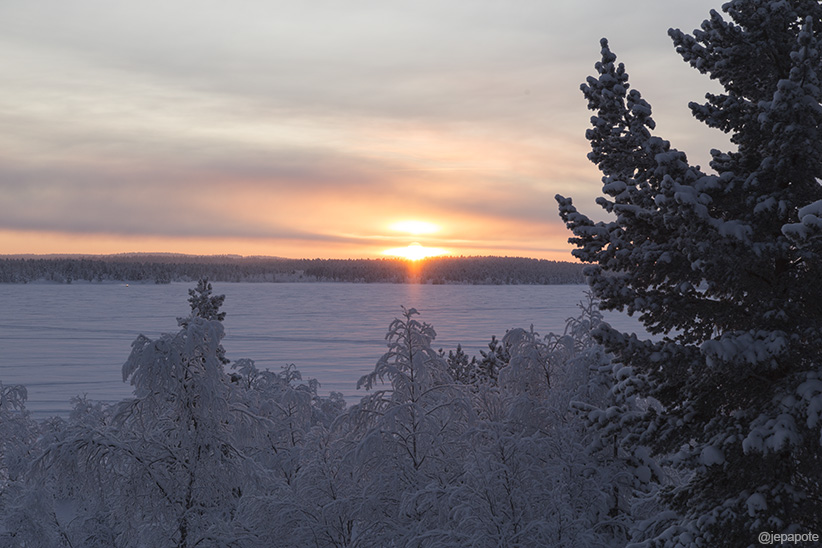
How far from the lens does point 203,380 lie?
7344 mm

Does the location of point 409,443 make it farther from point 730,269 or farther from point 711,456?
point 730,269

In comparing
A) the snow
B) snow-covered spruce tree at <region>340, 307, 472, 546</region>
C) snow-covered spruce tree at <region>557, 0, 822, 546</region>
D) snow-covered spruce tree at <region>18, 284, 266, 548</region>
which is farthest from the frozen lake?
the snow

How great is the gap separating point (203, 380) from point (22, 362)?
143 ft

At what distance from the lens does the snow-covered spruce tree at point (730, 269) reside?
575 centimetres

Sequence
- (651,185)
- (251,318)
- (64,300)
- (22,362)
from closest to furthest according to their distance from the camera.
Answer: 1. (651,185)
2. (22,362)
3. (251,318)
4. (64,300)

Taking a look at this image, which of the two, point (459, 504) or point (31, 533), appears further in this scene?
point (31, 533)

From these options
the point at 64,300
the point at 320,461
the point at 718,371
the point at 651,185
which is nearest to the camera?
the point at 718,371

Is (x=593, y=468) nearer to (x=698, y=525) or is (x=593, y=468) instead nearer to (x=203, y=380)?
(x=698, y=525)

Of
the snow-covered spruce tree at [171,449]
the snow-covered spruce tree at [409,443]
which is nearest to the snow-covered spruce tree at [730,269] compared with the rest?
the snow-covered spruce tree at [409,443]

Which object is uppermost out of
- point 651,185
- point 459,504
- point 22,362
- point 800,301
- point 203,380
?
point 651,185

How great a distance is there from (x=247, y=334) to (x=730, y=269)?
58.7 meters

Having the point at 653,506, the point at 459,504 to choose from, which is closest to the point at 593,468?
the point at 653,506

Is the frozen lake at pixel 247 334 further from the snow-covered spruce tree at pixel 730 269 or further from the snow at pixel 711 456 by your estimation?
the snow at pixel 711 456

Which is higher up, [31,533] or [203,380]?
[203,380]
